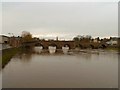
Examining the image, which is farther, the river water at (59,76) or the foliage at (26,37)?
the foliage at (26,37)

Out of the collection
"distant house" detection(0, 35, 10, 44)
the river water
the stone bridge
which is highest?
"distant house" detection(0, 35, 10, 44)

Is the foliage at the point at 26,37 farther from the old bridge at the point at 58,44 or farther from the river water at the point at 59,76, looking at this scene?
the river water at the point at 59,76

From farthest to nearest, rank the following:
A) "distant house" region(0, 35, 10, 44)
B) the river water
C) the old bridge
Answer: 1. the old bridge
2. "distant house" region(0, 35, 10, 44)
3. the river water

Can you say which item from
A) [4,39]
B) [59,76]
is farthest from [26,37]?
[59,76]

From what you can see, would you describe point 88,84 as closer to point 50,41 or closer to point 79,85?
point 79,85

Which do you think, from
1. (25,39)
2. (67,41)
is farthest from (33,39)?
(67,41)

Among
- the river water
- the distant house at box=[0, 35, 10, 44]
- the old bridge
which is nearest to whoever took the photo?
the river water

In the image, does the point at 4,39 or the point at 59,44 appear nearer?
the point at 59,44

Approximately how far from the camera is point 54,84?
23.5 ft

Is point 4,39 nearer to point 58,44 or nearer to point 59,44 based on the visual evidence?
point 58,44

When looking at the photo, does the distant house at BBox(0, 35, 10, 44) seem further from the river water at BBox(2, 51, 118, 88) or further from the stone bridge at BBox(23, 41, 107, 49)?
the river water at BBox(2, 51, 118, 88)

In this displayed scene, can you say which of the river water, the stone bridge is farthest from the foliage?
the river water

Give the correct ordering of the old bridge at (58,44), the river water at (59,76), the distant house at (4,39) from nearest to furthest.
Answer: the river water at (59,76) → the distant house at (4,39) → the old bridge at (58,44)

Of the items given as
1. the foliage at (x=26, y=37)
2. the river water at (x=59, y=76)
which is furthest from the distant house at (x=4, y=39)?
the river water at (x=59, y=76)
